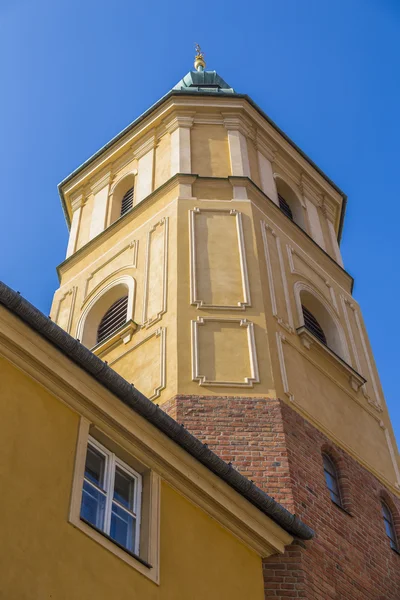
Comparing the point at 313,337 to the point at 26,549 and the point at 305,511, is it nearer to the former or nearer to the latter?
the point at 305,511

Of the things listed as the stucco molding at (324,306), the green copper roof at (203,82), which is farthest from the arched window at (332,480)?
the green copper roof at (203,82)

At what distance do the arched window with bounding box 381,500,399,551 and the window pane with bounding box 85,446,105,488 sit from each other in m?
6.57

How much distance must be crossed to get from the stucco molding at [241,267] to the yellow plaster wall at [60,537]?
6315mm

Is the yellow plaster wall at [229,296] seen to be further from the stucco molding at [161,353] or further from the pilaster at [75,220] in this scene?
the pilaster at [75,220]

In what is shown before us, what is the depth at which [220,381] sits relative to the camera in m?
15.1

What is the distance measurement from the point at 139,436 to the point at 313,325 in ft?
29.5

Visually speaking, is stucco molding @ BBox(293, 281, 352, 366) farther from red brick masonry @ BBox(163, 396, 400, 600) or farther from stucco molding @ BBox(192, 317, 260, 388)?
red brick masonry @ BBox(163, 396, 400, 600)

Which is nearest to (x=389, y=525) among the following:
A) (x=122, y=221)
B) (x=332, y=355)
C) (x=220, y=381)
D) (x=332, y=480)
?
(x=332, y=480)

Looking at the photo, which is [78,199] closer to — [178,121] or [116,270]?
[178,121]

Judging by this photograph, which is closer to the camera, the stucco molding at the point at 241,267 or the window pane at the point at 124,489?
the window pane at the point at 124,489

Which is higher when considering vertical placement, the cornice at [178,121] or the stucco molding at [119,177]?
the cornice at [178,121]

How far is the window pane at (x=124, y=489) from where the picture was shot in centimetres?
1012

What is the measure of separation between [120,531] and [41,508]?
1400 millimetres

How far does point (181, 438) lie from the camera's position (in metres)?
10.9
